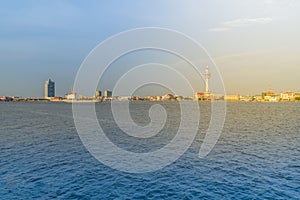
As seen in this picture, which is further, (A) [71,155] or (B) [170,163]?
(A) [71,155]

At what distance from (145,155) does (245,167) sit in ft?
46.0

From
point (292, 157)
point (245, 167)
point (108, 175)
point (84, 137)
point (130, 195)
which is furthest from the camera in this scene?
point (84, 137)

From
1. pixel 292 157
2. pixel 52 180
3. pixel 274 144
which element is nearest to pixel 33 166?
pixel 52 180

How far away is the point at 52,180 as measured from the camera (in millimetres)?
28172

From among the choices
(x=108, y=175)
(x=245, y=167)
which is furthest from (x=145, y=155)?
(x=245, y=167)

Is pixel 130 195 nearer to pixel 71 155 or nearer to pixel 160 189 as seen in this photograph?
pixel 160 189

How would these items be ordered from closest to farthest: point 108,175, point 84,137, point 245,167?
point 108,175, point 245,167, point 84,137

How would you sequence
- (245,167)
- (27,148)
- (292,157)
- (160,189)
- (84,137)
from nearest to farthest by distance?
(160,189) < (245,167) < (292,157) < (27,148) < (84,137)

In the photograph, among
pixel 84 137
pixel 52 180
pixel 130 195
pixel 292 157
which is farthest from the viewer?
pixel 84 137

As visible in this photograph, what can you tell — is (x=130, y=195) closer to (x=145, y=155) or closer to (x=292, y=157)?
(x=145, y=155)

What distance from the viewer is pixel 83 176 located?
29.5m

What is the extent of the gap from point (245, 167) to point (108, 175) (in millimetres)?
16586

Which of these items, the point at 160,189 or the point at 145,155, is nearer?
the point at 160,189

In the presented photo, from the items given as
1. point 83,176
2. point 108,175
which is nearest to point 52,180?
point 83,176
